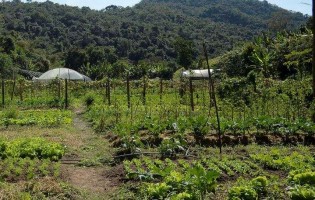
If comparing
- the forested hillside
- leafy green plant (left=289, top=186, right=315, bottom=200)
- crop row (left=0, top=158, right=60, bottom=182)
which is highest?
the forested hillside

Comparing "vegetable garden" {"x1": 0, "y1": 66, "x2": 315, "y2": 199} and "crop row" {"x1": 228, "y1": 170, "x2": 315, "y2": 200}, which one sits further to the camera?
"vegetable garden" {"x1": 0, "y1": 66, "x2": 315, "y2": 199}

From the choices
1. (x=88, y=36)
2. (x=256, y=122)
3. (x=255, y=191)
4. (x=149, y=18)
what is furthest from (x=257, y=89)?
(x=149, y=18)

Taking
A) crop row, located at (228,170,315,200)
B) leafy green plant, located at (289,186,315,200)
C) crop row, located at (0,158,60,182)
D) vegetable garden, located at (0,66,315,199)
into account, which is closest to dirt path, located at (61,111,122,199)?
vegetable garden, located at (0,66,315,199)

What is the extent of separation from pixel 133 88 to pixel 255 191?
1131 inches

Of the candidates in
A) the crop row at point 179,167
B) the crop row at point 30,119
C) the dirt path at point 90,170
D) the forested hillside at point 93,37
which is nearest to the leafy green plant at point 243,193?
the crop row at point 179,167

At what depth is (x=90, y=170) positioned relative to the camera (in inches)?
391

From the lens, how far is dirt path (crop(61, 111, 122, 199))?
8.35m

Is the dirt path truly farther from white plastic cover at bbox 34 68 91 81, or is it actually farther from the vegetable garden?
white plastic cover at bbox 34 68 91 81

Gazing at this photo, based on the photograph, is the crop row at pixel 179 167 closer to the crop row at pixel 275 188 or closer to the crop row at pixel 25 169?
the crop row at pixel 275 188

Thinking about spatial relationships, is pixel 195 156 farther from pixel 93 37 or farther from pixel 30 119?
pixel 93 37

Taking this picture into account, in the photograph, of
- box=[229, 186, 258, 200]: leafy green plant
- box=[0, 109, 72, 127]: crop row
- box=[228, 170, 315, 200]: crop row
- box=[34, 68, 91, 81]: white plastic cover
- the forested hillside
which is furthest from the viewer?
the forested hillside

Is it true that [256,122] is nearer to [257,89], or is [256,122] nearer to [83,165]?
[83,165]

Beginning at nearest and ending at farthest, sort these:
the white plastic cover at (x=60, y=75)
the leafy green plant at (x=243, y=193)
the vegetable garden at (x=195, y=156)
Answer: the leafy green plant at (x=243, y=193), the vegetable garden at (x=195, y=156), the white plastic cover at (x=60, y=75)

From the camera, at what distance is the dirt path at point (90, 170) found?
835 centimetres
